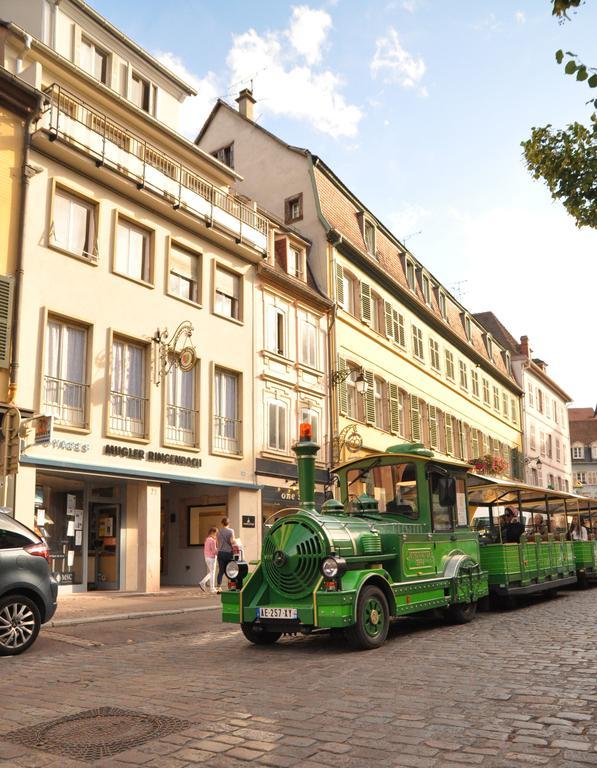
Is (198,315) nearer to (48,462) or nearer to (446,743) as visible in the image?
(48,462)

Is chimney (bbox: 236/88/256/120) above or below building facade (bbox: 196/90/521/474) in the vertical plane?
above

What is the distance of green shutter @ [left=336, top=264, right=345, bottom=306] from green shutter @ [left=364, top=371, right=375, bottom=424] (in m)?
2.97

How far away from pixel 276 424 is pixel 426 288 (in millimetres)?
15856

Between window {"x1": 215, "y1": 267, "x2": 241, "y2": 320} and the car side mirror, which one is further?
window {"x1": 215, "y1": 267, "x2": 241, "y2": 320}

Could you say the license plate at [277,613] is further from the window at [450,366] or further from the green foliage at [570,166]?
the window at [450,366]

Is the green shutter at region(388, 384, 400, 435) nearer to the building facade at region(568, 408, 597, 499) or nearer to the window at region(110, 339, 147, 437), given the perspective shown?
the window at region(110, 339, 147, 437)

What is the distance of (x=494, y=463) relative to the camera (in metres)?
39.4

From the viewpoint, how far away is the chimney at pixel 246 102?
3041 cm

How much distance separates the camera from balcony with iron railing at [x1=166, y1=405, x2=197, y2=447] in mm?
19484

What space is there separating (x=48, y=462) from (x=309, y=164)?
1574 centimetres

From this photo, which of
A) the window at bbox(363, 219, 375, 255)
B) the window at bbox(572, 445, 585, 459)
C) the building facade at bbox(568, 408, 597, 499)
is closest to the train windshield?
the window at bbox(363, 219, 375, 255)

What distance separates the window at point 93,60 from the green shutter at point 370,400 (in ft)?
44.3

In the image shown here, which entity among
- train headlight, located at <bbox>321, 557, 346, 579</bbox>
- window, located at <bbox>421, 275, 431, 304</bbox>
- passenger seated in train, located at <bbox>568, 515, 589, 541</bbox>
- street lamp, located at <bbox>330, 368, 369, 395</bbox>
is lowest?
train headlight, located at <bbox>321, 557, 346, 579</bbox>

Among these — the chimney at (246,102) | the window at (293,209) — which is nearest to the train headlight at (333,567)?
the window at (293,209)
